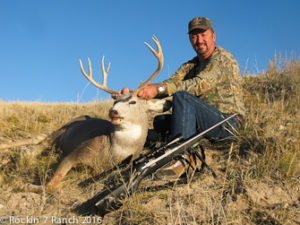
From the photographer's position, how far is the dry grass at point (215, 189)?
2258 millimetres

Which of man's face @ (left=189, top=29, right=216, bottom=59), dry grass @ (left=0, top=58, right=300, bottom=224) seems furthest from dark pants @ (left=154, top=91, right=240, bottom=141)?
man's face @ (left=189, top=29, right=216, bottom=59)

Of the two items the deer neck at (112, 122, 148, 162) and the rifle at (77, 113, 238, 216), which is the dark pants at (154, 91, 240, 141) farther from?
the deer neck at (112, 122, 148, 162)

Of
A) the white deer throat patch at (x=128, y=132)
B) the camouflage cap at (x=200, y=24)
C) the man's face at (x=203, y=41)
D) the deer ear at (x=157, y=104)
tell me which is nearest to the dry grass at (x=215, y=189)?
the white deer throat patch at (x=128, y=132)

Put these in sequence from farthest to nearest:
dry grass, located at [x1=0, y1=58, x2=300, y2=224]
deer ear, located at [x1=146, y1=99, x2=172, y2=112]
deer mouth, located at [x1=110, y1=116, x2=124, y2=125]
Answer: deer ear, located at [x1=146, y1=99, x2=172, y2=112] → deer mouth, located at [x1=110, y1=116, x2=124, y2=125] → dry grass, located at [x1=0, y1=58, x2=300, y2=224]

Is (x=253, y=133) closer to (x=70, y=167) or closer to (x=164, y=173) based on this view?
(x=164, y=173)

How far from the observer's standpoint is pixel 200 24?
3936mm

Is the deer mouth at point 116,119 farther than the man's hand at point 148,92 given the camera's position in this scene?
No

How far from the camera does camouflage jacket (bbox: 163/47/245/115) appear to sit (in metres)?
3.52

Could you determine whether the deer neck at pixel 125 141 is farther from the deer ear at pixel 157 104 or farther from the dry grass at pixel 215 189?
the dry grass at pixel 215 189

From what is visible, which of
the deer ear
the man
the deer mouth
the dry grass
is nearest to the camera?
the dry grass

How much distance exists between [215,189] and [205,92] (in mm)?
1540

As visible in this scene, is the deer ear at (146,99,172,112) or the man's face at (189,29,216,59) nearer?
the deer ear at (146,99,172,112)

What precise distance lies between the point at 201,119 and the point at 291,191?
4.20 feet

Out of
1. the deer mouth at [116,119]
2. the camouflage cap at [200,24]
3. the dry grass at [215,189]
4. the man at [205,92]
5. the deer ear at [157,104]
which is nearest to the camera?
the dry grass at [215,189]
